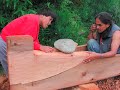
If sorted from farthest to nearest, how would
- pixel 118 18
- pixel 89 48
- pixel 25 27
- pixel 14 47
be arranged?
pixel 118 18, pixel 89 48, pixel 25 27, pixel 14 47

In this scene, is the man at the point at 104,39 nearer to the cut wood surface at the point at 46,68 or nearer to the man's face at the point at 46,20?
the cut wood surface at the point at 46,68

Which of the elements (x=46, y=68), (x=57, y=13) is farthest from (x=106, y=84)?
(x=57, y=13)

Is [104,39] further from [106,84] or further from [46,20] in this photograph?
[46,20]

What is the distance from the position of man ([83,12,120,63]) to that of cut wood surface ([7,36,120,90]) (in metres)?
0.12

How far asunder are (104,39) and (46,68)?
1.22 m

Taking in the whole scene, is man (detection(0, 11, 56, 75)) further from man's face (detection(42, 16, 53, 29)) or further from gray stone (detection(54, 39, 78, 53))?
gray stone (detection(54, 39, 78, 53))

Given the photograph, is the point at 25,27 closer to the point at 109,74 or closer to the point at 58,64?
the point at 58,64

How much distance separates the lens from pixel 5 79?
16.6 ft

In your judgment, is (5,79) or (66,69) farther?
(5,79)

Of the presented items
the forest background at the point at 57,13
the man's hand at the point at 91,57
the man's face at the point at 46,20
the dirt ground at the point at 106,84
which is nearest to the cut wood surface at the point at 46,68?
the man's hand at the point at 91,57

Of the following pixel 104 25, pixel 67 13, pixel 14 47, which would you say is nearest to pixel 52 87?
pixel 14 47

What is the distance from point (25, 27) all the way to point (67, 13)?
1632 millimetres

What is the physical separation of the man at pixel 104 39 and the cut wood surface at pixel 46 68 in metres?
0.12

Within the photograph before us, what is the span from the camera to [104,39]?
489 centimetres
